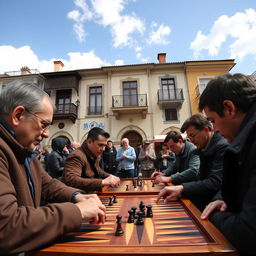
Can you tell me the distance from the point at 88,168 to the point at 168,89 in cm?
1279

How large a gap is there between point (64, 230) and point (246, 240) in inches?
32.7

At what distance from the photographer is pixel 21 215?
793 millimetres

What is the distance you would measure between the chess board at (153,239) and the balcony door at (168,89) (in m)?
13.3

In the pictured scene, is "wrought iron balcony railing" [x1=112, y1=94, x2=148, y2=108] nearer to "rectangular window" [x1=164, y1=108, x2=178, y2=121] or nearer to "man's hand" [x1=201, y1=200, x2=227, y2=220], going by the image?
"rectangular window" [x1=164, y1=108, x2=178, y2=121]

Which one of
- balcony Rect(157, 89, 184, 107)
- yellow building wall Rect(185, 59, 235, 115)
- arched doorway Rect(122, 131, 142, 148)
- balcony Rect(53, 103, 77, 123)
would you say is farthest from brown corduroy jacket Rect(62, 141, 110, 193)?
yellow building wall Rect(185, 59, 235, 115)

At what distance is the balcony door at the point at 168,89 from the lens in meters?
13.9

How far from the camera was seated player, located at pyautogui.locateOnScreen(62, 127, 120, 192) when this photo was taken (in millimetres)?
2113

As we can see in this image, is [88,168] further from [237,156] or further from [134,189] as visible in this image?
[237,156]

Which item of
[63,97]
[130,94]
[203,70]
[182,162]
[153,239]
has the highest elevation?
[203,70]

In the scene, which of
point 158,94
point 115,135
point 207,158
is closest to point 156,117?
point 158,94

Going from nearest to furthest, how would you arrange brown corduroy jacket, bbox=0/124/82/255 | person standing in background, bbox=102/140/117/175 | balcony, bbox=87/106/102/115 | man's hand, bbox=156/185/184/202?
brown corduroy jacket, bbox=0/124/82/255 → man's hand, bbox=156/185/184/202 → person standing in background, bbox=102/140/117/175 → balcony, bbox=87/106/102/115

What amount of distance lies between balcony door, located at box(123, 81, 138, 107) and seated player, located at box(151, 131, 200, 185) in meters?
10.8

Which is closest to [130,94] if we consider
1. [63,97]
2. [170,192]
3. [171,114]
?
[171,114]

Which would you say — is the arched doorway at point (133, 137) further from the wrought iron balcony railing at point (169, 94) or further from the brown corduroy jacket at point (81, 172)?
the brown corduroy jacket at point (81, 172)
